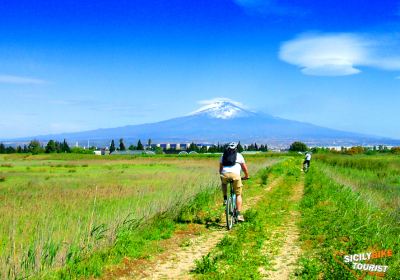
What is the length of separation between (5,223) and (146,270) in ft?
12.0

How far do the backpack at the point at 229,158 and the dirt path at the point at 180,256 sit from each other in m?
1.43

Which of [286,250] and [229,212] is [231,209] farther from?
[286,250]

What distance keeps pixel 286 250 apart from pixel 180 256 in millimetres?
1790

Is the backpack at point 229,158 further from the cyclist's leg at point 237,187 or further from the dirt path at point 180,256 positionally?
the dirt path at point 180,256

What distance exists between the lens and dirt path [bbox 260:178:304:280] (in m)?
5.18

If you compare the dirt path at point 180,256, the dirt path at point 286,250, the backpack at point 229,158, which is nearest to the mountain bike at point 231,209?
the dirt path at point 180,256

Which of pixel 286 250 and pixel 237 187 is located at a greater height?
pixel 237 187

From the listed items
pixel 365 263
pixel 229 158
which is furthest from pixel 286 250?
pixel 229 158

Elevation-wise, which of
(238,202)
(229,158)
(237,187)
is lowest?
(238,202)

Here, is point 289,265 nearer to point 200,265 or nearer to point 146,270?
point 200,265

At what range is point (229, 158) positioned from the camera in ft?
26.3

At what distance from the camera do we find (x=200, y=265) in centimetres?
527

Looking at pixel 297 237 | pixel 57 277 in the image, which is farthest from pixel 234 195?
pixel 57 277

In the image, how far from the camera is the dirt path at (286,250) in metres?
5.18
